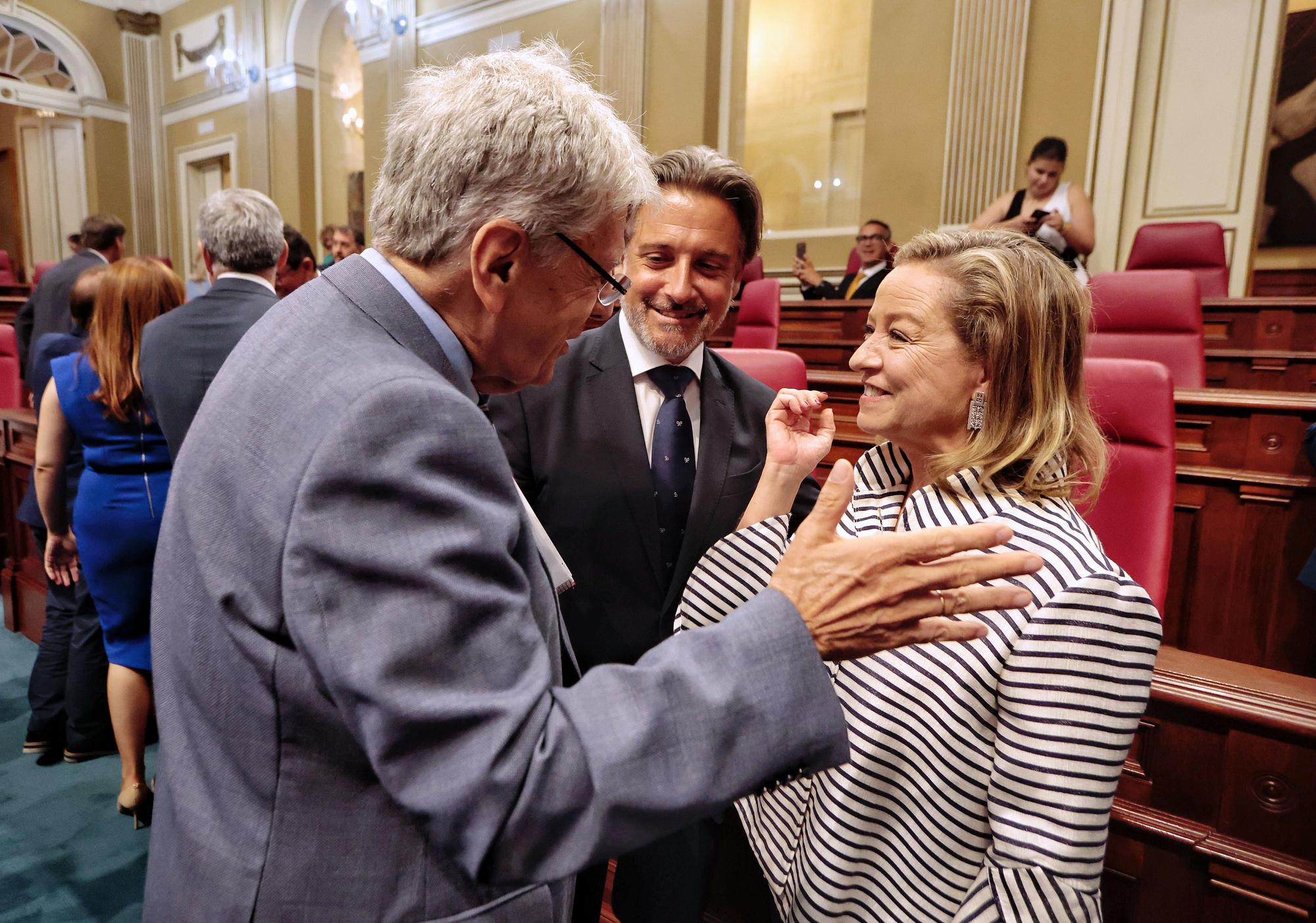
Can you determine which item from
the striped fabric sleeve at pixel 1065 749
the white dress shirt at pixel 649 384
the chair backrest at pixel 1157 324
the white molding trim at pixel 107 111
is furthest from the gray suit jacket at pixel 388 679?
the white molding trim at pixel 107 111

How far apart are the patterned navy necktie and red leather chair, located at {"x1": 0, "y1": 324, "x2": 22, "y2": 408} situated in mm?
5081

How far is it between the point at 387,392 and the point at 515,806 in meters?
0.33

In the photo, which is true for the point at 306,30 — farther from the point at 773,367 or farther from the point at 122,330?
the point at 773,367

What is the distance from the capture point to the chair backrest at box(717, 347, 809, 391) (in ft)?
7.16

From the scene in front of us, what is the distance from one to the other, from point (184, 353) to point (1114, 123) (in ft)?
18.6

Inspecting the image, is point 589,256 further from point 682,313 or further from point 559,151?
point 682,313

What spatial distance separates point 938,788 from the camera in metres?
0.90

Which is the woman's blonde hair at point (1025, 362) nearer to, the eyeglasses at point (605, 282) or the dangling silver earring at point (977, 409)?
the dangling silver earring at point (977, 409)

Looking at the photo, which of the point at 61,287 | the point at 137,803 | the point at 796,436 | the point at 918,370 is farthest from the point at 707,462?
the point at 61,287

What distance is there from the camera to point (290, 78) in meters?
10.5

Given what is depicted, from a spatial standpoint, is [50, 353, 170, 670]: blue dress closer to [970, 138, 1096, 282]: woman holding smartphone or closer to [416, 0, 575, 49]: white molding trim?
[970, 138, 1096, 282]: woman holding smartphone

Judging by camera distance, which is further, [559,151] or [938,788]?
[938,788]

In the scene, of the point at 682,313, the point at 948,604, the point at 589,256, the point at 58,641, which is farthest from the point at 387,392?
the point at 58,641

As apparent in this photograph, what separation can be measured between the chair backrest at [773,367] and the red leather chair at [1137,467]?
2.38 ft
